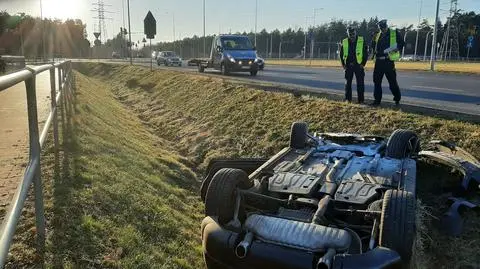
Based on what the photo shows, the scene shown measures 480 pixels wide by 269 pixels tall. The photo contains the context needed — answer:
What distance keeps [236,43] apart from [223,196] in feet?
66.7

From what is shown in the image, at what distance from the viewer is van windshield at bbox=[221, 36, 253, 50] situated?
76.8 feet

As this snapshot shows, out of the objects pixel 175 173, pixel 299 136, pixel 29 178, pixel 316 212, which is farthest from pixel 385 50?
pixel 29 178

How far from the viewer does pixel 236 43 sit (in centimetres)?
2366

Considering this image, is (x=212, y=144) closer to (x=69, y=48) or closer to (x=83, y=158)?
(x=83, y=158)

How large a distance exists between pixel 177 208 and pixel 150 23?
73.0 ft

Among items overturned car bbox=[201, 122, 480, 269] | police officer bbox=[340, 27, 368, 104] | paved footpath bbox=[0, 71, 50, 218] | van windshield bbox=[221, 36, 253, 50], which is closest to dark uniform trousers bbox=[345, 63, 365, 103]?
police officer bbox=[340, 27, 368, 104]

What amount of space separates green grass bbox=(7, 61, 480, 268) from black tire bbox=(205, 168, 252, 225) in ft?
2.61

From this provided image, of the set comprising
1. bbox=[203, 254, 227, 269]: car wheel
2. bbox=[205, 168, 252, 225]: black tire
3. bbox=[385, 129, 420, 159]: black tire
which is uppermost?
bbox=[385, 129, 420, 159]: black tire

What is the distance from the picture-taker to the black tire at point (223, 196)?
404 centimetres

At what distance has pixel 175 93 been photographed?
17.8m

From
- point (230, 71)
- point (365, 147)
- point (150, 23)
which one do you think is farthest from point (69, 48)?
point (365, 147)

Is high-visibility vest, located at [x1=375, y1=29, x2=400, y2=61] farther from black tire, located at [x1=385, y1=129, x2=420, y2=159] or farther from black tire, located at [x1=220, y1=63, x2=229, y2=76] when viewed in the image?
black tire, located at [x1=220, y1=63, x2=229, y2=76]

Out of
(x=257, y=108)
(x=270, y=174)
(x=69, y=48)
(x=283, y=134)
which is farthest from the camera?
(x=69, y=48)

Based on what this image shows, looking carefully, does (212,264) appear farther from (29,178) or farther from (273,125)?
(273,125)
